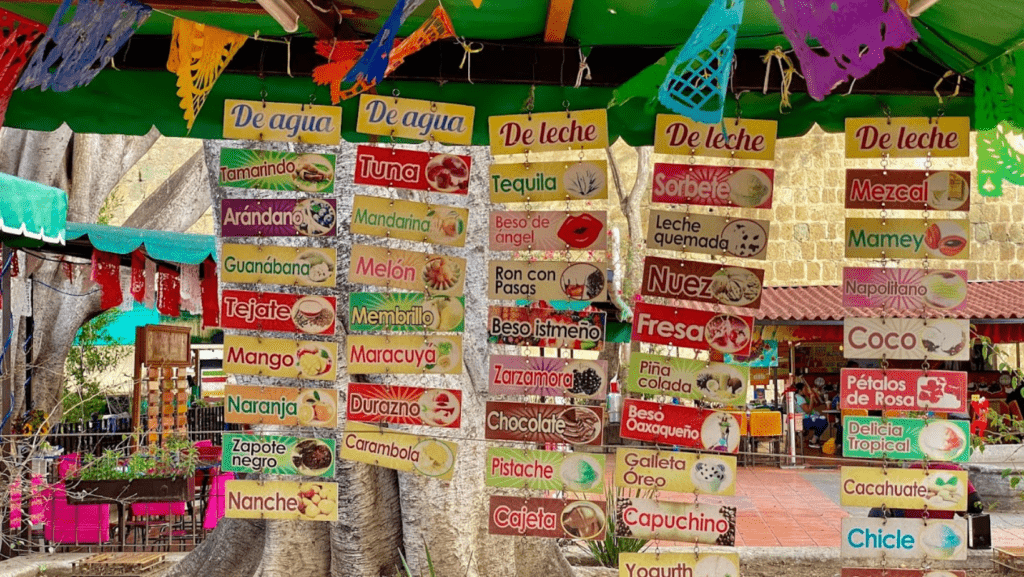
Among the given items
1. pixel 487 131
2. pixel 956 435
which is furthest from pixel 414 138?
pixel 956 435

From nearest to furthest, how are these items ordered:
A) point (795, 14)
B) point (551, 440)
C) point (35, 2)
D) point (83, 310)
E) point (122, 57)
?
point (795, 14) → point (35, 2) → point (122, 57) → point (551, 440) → point (83, 310)

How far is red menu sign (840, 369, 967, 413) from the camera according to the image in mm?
3393

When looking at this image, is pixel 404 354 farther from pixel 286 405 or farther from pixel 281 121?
pixel 281 121

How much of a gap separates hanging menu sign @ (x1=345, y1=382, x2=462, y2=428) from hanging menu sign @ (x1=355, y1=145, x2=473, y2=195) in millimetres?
741

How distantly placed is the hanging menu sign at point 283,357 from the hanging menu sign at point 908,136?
Answer: 202cm

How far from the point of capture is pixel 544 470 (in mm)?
3582

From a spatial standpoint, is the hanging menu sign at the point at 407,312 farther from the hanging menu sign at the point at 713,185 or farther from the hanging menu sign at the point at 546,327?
the hanging menu sign at the point at 713,185

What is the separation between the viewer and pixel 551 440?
3584 millimetres

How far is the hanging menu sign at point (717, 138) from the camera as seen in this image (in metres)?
3.42

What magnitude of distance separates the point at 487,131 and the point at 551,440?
3.81 ft

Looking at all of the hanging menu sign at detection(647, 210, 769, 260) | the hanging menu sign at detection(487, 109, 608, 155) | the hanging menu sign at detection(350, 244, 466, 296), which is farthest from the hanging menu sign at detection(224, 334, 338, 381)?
the hanging menu sign at detection(647, 210, 769, 260)

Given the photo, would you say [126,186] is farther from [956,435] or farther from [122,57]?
[956,435]

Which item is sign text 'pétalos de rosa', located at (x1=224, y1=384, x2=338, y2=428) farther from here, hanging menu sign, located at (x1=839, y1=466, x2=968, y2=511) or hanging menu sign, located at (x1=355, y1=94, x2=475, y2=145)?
hanging menu sign, located at (x1=839, y1=466, x2=968, y2=511)

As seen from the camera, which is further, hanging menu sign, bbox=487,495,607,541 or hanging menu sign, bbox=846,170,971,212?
hanging menu sign, bbox=487,495,607,541
